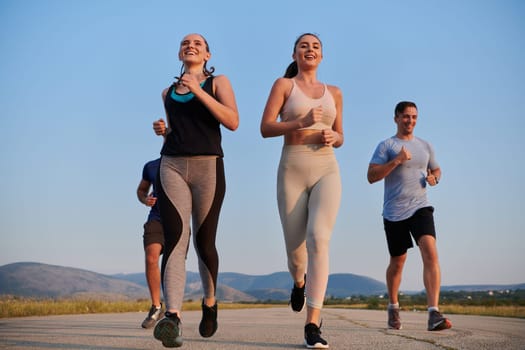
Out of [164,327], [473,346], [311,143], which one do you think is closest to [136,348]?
[164,327]

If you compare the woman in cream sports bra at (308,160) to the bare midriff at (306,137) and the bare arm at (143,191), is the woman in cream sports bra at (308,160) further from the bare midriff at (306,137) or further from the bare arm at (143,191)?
the bare arm at (143,191)

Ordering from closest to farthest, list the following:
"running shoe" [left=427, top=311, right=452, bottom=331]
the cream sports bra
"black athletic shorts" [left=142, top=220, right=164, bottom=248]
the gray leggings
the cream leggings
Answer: the gray leggings
the cream leggings
the cream sports bra
"running shoe" [left=427, top=311, right=452, bottom=331]
"black athletic shorts" [left=142, top=220, right=164, bottom=248]

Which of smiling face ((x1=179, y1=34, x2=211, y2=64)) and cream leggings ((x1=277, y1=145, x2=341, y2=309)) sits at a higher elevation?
smiling face ((x1=179, y1=34, x2=211, y2=64))

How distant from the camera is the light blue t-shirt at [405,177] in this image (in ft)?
24.4

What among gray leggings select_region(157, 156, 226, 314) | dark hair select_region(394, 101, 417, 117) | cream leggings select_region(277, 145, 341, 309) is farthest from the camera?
dark hair select_region(394, 101, 417, 117)

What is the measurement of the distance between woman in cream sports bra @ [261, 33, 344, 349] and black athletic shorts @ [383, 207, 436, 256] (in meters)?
1.90

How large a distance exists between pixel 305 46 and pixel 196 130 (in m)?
1.44

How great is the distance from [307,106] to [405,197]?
2.40 meters

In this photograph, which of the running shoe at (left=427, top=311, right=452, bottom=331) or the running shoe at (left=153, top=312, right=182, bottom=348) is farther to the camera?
the running shoe at (left=427, top=311, right=452, bottom=331)

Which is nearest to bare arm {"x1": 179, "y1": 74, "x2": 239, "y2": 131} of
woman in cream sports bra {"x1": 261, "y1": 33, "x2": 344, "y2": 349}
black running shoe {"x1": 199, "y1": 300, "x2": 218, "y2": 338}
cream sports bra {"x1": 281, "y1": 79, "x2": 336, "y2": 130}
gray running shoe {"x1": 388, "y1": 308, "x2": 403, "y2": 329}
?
woman in cream sports bra {"x1": 261, "y1": 33, "x2": 344, "y2": 349}

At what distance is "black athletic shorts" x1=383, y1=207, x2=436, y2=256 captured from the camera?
7.26 metres

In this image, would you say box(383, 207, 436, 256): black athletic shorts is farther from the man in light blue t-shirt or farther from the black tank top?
the black tank top

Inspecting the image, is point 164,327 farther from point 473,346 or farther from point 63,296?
point 63,296

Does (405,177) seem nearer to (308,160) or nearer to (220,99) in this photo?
(308,160)
